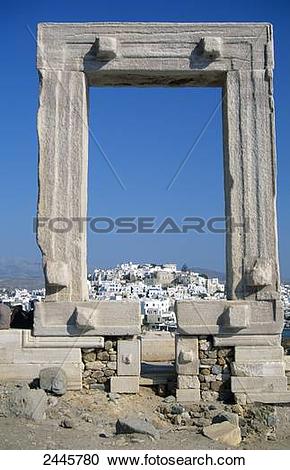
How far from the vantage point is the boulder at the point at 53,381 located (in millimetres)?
9117

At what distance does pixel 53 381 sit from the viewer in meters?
9.14

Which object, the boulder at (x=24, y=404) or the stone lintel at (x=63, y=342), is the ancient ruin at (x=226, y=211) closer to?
the stone lintel at (x=63, y=342)

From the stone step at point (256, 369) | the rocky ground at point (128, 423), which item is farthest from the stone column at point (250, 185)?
the rocky ground at point (128, 423)

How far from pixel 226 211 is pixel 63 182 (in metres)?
2.64

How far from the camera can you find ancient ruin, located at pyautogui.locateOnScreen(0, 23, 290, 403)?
31.3 ft

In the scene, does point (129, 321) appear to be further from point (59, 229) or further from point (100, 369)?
point (59, 229)

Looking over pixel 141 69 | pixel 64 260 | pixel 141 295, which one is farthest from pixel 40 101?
pixel 141 295

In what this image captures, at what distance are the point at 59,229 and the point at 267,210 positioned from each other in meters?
3.29

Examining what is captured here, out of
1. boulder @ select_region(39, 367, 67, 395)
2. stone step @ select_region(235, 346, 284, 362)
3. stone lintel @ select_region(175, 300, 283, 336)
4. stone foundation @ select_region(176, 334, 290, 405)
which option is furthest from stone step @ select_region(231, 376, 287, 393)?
boulder @ select_region(39, 367, 67, 395)

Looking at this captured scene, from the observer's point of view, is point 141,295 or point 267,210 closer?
point 267,210

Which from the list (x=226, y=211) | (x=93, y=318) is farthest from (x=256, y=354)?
(x=93, y=318)
